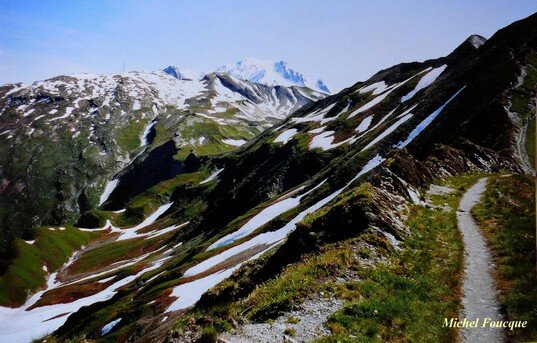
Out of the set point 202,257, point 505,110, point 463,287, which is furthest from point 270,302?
point 505,110

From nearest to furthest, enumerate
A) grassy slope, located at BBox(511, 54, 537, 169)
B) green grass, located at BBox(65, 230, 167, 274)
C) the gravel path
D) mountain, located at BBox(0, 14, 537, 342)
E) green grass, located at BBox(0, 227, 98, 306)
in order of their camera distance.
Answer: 1. the gravel path
2. mountain, located at BBox(0, 14, 537, 342)
3. grassy slope, located at BBox(511, 54, 537, 169)
4. green grass, located at BBox(0, 227, 98, 306)
5. green grass, located at BBox(65, 230, 167, 274)

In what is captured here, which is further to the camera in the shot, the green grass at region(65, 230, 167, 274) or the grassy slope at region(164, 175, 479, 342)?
the green grass at region(65, 230, 167, 274)

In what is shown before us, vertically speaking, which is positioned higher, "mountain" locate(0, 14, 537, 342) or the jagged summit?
the jagged summit

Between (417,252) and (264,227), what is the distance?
44694 millimetres

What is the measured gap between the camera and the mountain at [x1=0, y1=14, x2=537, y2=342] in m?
17.1

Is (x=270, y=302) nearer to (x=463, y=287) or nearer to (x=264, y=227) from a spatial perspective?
(x=463, y=287)

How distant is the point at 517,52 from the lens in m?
84.9

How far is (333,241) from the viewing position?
2319 centimetres

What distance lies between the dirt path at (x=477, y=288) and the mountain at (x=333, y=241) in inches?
21.6

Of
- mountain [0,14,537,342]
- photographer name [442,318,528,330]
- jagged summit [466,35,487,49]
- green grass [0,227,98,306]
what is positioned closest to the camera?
photographer name [442,318,528,330]

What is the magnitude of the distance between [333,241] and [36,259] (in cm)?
16290

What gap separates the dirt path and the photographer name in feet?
0.36

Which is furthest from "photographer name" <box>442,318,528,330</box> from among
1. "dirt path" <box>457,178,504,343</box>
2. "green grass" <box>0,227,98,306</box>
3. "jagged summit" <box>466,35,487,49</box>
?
"green grass" <box>0,227,98,306</box>

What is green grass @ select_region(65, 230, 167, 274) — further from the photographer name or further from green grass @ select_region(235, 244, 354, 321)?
the photographer name
